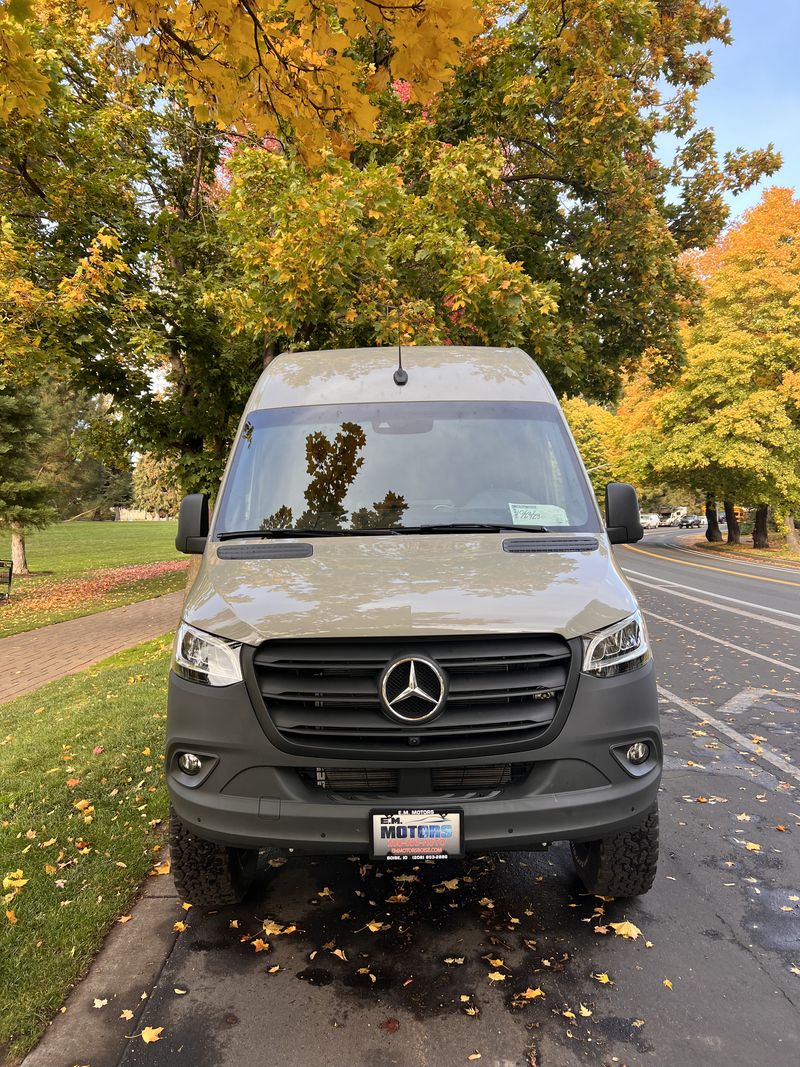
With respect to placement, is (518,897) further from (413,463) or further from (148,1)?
(148,1)

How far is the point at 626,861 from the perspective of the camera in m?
3.05

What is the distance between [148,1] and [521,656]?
3.48 m

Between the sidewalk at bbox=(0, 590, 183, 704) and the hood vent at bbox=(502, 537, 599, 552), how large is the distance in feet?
22.4

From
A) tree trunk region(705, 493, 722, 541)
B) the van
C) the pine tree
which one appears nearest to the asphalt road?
the van

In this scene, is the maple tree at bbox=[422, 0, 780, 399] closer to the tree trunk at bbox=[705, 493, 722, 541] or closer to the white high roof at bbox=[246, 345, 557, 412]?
the white high roof at bbox=[246, 345, 557, 412]

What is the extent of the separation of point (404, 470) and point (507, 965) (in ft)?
7.33

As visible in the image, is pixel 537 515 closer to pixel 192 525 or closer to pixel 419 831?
pixel 419 831

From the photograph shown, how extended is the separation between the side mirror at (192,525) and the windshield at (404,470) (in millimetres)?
155

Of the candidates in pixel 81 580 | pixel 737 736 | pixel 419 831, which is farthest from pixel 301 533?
pixel 81 580

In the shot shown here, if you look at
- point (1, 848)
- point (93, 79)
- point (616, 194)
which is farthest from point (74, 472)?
point (1, 848)

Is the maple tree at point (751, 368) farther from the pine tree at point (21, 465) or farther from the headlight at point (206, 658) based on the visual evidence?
the headlight at point (206, 658)

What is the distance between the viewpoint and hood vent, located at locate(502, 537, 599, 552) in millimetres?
3135

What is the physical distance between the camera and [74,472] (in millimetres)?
41781

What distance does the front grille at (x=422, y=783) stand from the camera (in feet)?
8.61
